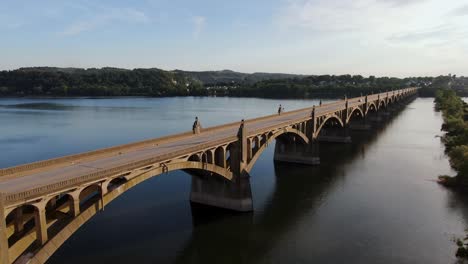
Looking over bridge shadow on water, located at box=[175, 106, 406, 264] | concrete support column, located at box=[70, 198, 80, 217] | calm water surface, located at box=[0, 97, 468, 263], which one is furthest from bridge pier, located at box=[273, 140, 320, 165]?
concrete support column, located at box=[70, 198, 80, 217]

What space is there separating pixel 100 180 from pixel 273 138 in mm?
21485

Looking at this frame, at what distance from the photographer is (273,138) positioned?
35688 mm

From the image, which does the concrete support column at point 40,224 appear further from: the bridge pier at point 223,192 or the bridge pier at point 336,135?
the bridge pier at point 336,135

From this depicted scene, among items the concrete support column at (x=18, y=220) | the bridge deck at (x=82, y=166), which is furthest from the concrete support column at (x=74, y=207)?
the concrete support column at (x=18, y=220)

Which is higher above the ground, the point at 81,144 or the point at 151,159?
the point at 151,159

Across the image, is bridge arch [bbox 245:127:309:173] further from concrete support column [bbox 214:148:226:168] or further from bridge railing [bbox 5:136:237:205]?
bridge railing [bbox 5:136:237:205]

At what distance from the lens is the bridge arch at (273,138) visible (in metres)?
31.6

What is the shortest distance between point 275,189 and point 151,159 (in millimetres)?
20545

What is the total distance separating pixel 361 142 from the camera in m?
66.1

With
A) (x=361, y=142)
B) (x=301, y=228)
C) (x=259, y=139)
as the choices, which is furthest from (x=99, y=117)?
(x=301, y=228)

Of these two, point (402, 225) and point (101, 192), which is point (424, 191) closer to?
point (402, 225)

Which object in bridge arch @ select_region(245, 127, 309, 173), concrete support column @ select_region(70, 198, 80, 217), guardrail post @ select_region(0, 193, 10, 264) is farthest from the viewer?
bridge arch @ select_region(245, 127, 309, 173)

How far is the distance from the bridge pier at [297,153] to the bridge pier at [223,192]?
1850cm

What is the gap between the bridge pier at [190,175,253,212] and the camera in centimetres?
3017
